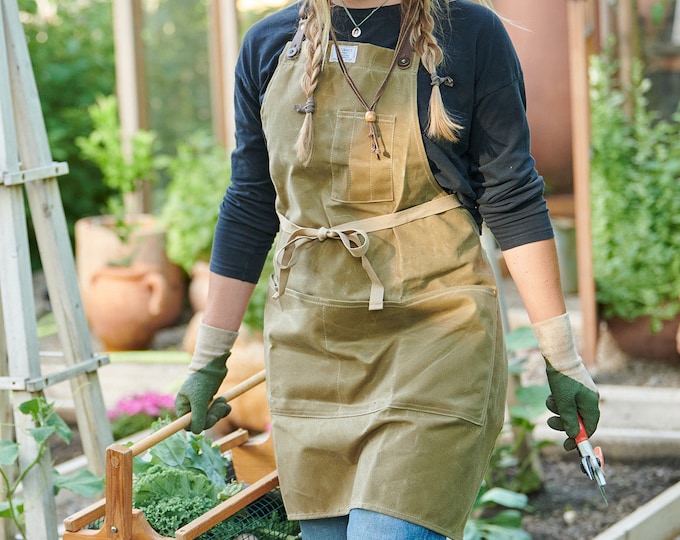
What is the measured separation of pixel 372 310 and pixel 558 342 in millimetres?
374

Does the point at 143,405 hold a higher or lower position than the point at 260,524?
lower

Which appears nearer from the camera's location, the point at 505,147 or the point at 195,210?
the point at 505,147

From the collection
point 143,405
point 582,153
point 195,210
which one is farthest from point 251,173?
point 195,210

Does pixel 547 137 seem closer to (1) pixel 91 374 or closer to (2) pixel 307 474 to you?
(1) pixel 91 374

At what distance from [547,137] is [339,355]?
15.3 ft

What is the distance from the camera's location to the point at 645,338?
15.6ft

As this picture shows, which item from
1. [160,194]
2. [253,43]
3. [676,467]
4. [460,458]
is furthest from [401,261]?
[160,194]

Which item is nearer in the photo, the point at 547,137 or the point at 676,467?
the point at 676,467

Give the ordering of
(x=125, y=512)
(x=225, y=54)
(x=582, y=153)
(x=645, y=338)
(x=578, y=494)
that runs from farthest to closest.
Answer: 1. (x=225, y=54)
2. (x=645, y=338)
3. (x=582, y=153)
4. (x=578, y=494)
5. (x=125, y=512)

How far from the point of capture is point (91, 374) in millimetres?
2688

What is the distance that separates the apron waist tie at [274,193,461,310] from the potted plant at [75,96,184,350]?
3892 millimetres

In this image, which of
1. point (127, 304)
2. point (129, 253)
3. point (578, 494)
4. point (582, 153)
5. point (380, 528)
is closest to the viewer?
point (380, 528)

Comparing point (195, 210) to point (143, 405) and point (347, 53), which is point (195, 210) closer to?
point (143, 405)

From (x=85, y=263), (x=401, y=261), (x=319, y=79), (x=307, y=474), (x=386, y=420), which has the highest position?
(x=319, y=79)
